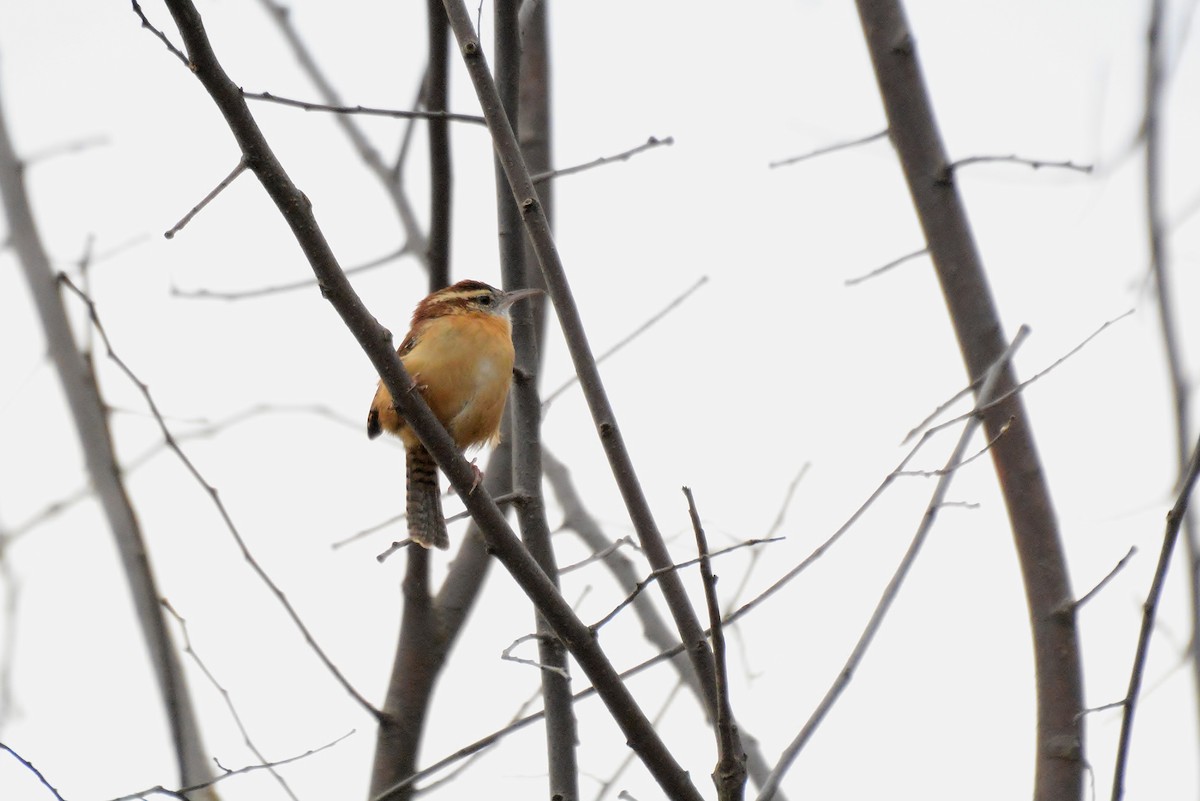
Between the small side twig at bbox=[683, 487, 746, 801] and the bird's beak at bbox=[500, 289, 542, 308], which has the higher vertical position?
the bird's beak at bbox=[500, 289, 542, 308]

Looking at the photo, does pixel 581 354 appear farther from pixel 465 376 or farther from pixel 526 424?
pixel 465 376

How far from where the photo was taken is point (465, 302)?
16.8 feet

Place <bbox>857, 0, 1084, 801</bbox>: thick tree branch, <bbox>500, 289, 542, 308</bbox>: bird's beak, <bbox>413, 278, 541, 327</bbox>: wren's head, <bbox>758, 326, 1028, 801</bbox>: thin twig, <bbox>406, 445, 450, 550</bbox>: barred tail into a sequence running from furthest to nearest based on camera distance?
<bbox>413, 278, 541, 327</bbox>: wren's head → <bbox>406, 445, 450, 550</bbox>: barred tail → <bbox>500, 289, 542, 308</bbox>: bird's beak → <bbox>857, 0, 1084, 801</bbox>: thick tree branch → <bbox>758, 326, 1028, 801</bbox>: thin twig

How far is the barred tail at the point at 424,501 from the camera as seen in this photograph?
177 inches

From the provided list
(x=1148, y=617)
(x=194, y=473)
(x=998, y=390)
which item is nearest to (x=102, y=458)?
(x=194, y=473)

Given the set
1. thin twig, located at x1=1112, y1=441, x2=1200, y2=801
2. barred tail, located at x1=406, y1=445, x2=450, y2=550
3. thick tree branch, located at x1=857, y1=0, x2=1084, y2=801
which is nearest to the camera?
thin twig, located at x1=1112, y1=441, x2=1200, y2=801

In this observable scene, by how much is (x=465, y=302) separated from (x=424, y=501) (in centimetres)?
85

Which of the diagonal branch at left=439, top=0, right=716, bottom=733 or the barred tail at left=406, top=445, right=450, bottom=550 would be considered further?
the barred tail at left=406, top=445, right=450, bottom=550

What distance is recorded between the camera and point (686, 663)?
14.9 feet

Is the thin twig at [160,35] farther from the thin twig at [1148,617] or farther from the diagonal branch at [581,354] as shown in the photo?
the thin twig at [1148,617]

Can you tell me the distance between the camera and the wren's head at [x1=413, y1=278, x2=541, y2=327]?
4.98m

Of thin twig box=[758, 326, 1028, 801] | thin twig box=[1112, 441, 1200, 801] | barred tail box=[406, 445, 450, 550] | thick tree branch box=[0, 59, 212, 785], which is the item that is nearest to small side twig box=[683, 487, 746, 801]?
thin twig box=[758, 326, 1028, 801]

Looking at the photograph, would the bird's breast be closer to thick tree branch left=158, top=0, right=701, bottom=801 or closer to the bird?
the bird

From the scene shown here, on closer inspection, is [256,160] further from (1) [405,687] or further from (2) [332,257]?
(1) [405,687]
